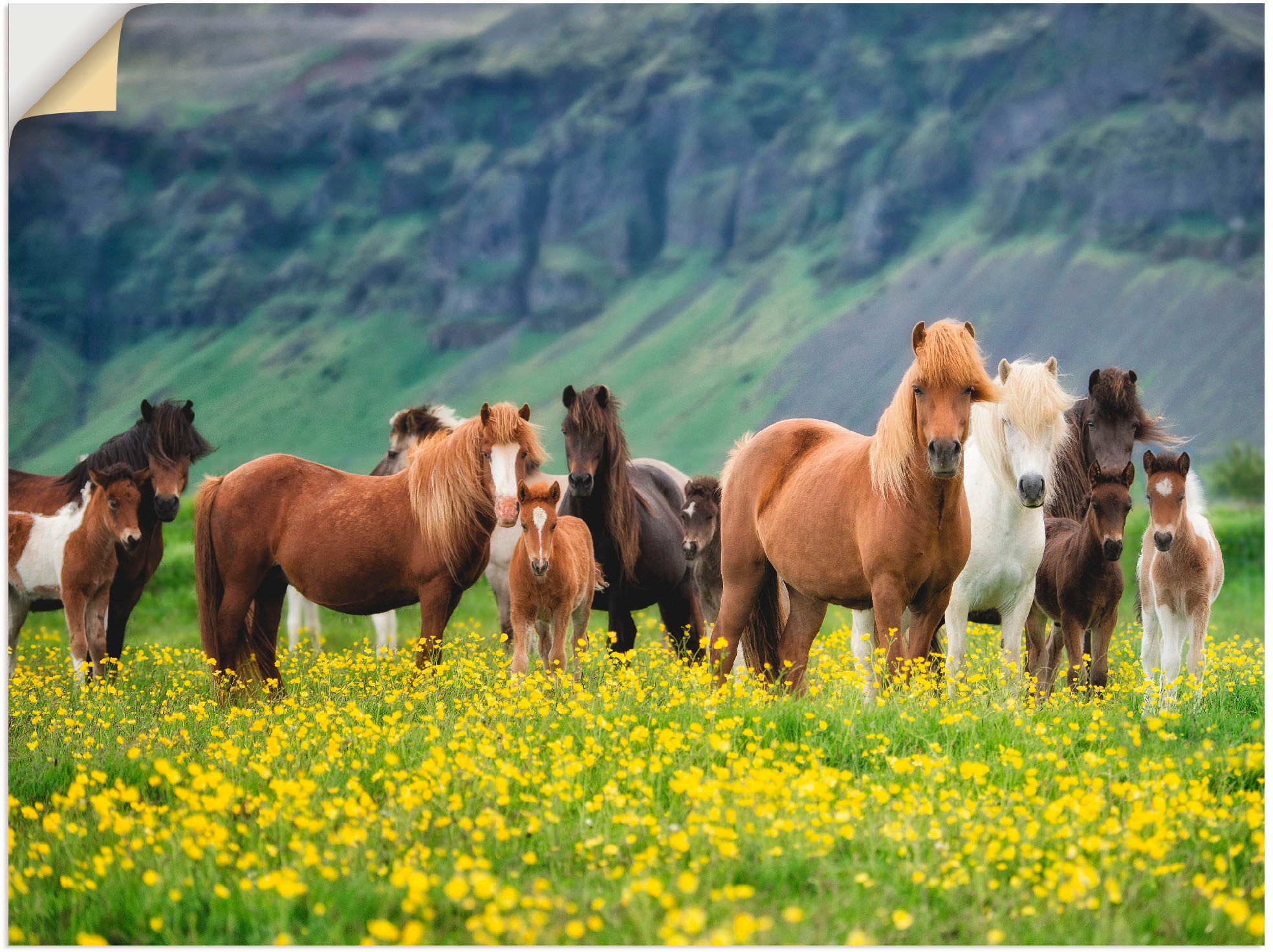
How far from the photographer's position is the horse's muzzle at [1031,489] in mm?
6238

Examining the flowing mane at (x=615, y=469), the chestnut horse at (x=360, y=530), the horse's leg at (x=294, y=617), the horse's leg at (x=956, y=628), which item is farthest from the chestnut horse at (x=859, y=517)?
the horse's leg at (x=294, y=617)

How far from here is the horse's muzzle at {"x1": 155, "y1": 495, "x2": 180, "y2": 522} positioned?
27.8ft

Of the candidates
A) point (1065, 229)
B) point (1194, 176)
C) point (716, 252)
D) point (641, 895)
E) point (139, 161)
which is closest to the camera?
point (641, 895)

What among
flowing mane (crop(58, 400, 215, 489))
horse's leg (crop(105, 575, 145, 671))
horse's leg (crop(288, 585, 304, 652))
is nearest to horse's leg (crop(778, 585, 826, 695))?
flowing mane (crop(58, 400, 215, 489))

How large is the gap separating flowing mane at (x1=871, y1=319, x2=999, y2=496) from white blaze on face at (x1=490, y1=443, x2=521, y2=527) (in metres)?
2.47

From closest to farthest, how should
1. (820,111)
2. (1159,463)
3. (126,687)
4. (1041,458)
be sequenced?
(1041,458) < (1159,463) < (126,687) < (820,111)

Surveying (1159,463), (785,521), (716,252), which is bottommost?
(785,521)

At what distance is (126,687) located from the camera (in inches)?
325

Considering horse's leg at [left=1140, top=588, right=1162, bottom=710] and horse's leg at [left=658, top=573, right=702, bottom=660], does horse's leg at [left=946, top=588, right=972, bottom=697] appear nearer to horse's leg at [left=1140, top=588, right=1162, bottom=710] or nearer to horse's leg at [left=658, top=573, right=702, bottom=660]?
horse's leg at [left=1140, top=588, right=1162, bottom=710]

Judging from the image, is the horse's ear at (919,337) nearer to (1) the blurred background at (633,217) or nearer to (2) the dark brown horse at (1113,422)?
(1) the blurred background at (633,217)

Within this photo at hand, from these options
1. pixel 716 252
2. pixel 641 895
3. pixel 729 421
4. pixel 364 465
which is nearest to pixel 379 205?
pixel 364 465

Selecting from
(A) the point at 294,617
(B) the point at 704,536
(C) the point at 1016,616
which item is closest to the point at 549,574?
(B) the point at 704,536

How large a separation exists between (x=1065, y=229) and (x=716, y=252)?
894 inches

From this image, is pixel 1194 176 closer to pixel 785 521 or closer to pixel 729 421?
pixel 729 421
